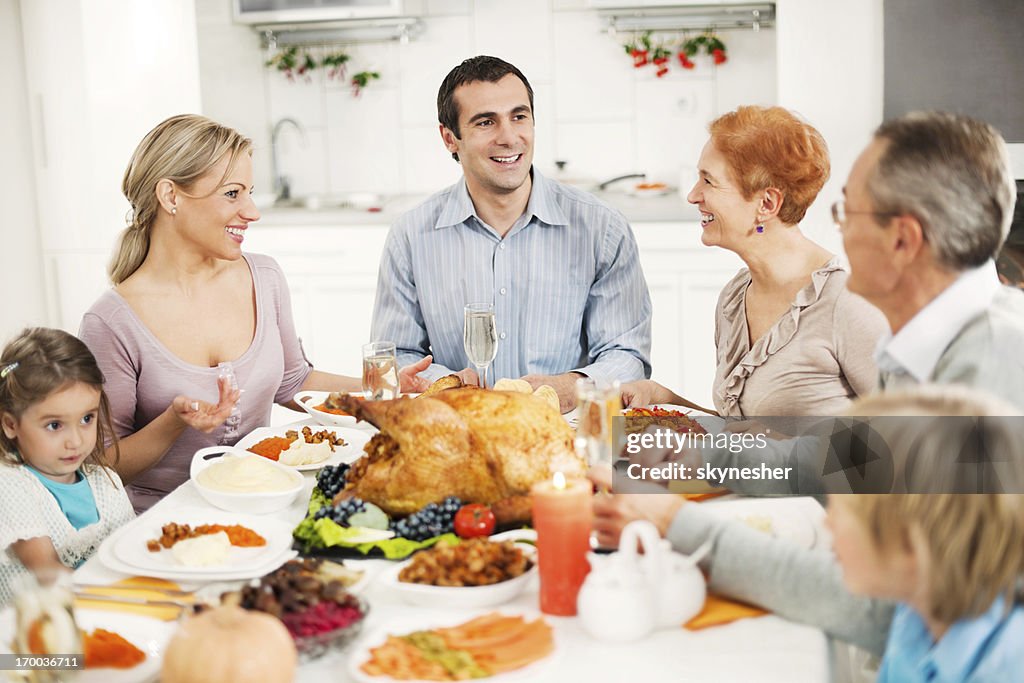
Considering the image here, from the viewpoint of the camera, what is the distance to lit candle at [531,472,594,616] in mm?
1353

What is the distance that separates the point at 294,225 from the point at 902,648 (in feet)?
12.8

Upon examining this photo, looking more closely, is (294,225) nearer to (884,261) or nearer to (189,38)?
(189,38)

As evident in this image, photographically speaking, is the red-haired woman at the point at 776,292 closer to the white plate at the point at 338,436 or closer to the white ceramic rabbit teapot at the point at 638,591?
the white plate at the point at 338,436

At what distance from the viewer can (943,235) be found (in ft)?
4.62

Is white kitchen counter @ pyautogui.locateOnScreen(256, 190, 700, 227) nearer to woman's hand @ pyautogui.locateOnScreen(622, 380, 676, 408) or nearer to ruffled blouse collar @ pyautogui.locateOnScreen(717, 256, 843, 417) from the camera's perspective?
ruffled blouse collar @ pyautogui.locateOnScreen(717, 256, 843, 417)

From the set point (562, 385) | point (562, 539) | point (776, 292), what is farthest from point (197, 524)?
point (776, 292)

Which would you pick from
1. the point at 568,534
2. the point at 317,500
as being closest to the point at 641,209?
the point at 317,500

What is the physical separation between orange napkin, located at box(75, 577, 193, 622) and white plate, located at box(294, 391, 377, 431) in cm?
85

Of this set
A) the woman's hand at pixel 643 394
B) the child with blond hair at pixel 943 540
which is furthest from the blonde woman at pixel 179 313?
the child with blond hair at pixel 943 540

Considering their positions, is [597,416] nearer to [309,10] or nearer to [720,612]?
[720,612]

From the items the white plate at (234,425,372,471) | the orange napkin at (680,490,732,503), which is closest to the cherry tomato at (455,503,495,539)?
the orange napkin at (680,490,732,503)

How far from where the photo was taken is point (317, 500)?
178 cm

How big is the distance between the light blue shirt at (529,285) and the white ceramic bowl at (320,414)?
46cm

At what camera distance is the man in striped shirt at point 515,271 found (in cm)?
292
